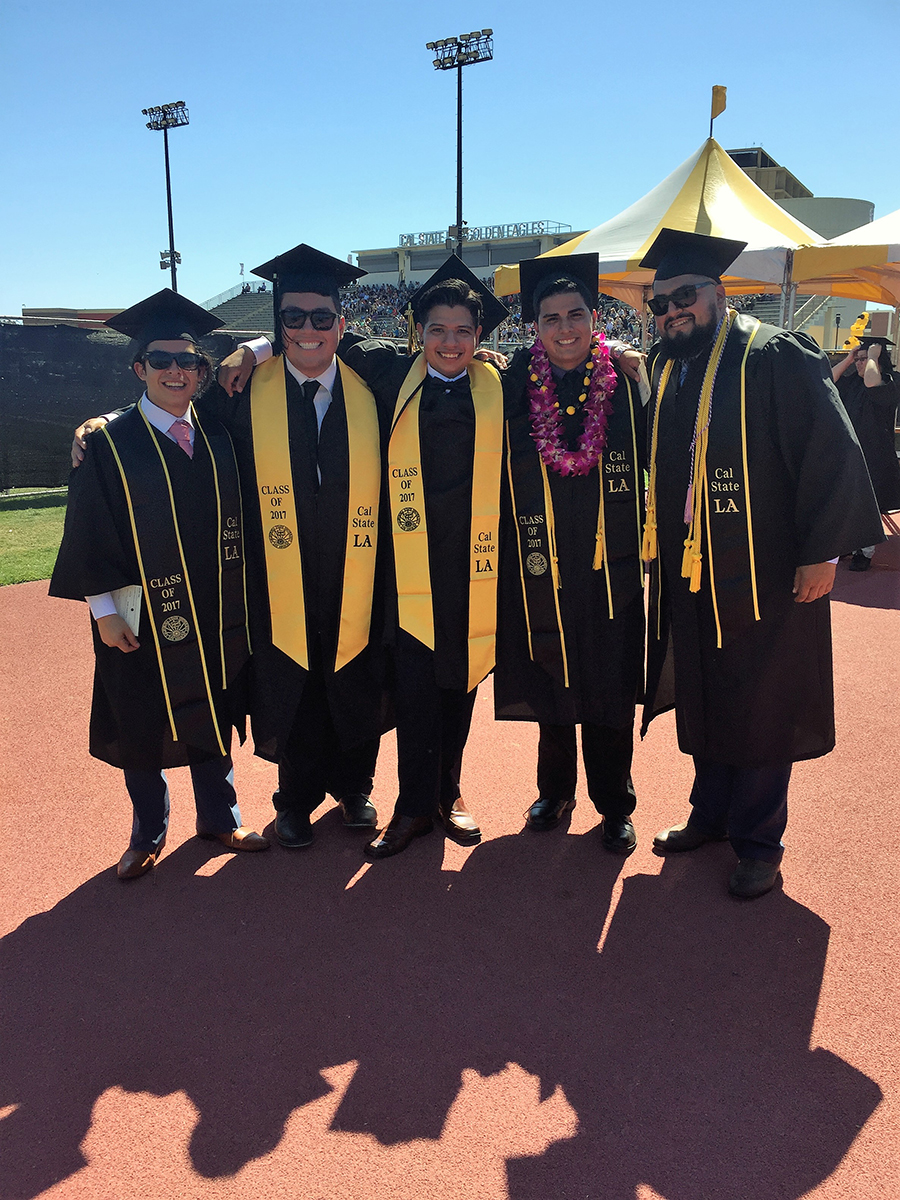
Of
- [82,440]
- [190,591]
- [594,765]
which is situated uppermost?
[82,440]

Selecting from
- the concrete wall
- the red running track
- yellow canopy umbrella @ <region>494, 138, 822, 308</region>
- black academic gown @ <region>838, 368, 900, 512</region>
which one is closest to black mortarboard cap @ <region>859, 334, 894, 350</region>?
black academic gown @ <region>838, 368, 900, 512</region>

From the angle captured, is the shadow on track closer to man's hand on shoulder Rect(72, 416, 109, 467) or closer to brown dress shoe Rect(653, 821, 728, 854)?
brown dress shoe Rect(653, 821, 728, 854)

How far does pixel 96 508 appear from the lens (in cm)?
265

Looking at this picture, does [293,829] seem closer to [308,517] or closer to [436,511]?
[308,517]

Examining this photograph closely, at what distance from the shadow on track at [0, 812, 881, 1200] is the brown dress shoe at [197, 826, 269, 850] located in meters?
0.07

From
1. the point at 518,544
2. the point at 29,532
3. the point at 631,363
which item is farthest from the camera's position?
the point at 29,532

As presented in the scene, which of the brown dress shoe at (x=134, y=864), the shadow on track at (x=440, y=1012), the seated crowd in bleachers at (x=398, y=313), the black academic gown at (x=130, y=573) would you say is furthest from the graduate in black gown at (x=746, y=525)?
the seated crowd in bleachers at (x=398, y=313)

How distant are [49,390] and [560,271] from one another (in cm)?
1078

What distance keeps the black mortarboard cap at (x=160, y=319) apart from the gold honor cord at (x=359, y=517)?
0.55m

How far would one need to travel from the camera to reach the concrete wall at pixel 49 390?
1133 centimetres

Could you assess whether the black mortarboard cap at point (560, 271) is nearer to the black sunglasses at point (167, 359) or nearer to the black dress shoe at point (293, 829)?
the black sunglasses at point (167, 359)

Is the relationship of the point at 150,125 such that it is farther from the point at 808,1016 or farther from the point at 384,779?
the point at 808,1016

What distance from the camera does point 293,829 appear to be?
316cm

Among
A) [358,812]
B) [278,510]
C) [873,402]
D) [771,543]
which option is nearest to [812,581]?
[771,543]
